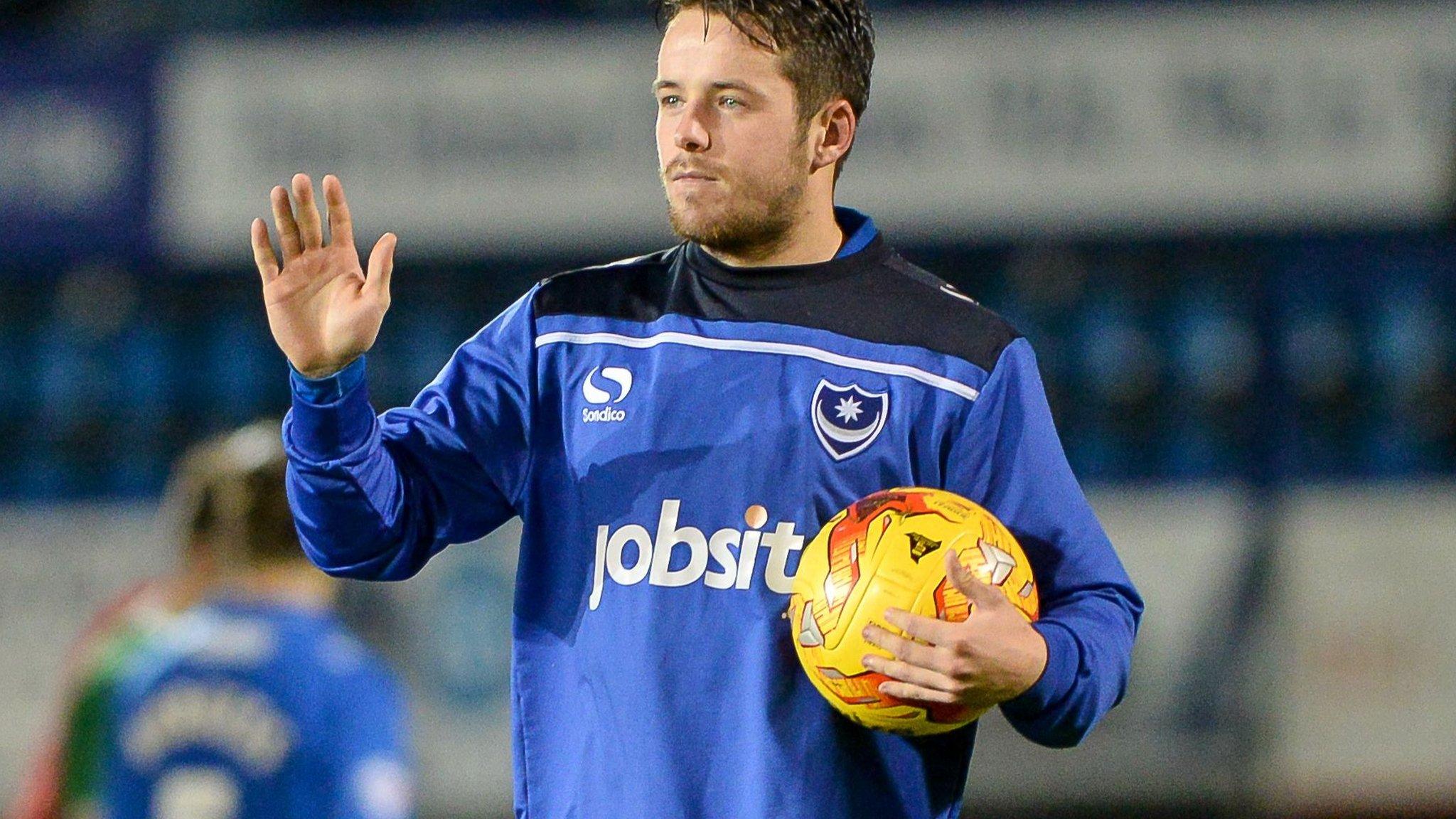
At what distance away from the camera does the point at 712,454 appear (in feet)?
8.20

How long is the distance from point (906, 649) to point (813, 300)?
1.76 ft

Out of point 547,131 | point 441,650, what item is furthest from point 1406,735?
point 547,131

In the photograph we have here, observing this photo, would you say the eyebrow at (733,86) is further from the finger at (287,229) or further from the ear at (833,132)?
the finger at (287,229)

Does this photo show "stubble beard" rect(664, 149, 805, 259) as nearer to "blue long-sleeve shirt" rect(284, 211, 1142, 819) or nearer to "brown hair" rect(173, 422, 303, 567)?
"blue long-sleeve shirt" rect(284, 211, 1142, 819)

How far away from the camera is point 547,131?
9.40 metres

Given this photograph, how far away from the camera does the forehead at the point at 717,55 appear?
8.15ft

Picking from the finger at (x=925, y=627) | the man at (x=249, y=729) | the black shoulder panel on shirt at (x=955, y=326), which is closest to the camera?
the finger at (x=925, y=627)

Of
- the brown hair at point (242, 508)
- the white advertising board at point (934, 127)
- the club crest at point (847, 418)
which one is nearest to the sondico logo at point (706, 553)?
the club crest at point (847, 418)

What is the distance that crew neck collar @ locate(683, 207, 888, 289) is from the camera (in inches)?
102

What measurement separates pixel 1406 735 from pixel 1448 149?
105 inches

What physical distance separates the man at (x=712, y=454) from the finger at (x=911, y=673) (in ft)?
0.58

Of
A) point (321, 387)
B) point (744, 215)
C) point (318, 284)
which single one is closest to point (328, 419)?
point (321, 387)

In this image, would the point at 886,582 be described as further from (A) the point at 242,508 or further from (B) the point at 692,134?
(A) the point at 242,508

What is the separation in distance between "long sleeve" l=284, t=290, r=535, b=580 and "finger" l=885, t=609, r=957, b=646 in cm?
61
